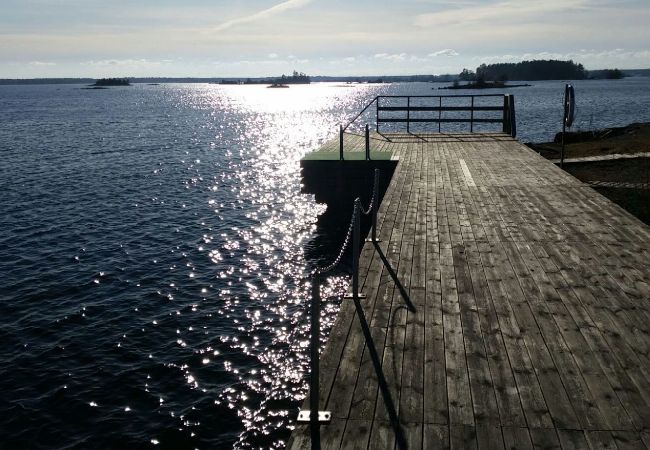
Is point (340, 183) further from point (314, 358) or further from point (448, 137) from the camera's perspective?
point (314, 358)

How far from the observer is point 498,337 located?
6.27 meters

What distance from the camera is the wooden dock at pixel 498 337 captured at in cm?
470

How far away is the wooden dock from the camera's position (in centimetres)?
470

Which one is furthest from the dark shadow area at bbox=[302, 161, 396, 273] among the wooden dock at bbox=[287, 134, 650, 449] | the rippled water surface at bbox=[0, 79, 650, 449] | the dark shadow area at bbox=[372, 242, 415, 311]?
the dark shadow area at bbox=[372, 242, 415, 311]

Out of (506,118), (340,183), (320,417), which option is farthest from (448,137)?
(320,417)

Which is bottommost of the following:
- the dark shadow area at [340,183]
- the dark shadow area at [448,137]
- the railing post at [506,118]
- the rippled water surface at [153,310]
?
the rippled water surface at [153,310]

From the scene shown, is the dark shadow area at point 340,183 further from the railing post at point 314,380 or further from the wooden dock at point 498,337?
the railing post at point 314,380

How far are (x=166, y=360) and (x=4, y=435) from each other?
3.34m

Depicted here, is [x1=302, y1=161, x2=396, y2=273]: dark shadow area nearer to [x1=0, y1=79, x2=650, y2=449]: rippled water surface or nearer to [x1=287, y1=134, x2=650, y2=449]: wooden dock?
[x1=0, y1=79, x2=650, y2=449]: rippled water surface

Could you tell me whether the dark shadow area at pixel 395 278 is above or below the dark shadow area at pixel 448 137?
below

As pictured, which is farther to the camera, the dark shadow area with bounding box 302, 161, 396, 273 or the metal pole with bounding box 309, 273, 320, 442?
the dark shadow area with bounding box 302, 161, 396, 273

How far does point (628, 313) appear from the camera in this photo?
22.2 feet

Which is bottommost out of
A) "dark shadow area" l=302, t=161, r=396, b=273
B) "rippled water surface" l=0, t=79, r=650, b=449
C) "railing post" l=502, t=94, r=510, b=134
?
"rippled water surface" l=0, t=79, r=650, b=449

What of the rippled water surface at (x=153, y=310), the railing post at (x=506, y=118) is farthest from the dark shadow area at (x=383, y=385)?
the railing post at (x=506, y=118)
